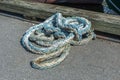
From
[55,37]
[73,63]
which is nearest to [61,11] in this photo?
[55,37]

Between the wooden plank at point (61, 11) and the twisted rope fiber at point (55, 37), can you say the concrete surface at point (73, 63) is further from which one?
the wooden plank at point (61, 11)

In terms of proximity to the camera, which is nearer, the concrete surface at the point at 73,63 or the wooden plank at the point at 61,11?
the concrete surface at the point at 73,63

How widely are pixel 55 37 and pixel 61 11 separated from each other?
71 centimetres

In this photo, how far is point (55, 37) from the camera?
16.0ft

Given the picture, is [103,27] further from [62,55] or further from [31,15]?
[31,15]

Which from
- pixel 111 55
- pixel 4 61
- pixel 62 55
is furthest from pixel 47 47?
pixel 111 55

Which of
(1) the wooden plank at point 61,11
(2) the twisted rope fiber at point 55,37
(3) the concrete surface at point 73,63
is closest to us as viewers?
(3) the concrete surface at point 73,63

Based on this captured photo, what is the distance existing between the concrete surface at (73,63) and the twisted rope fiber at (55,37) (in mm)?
93

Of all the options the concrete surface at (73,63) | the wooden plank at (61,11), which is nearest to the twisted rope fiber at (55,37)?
the concrete surface at (73,63)

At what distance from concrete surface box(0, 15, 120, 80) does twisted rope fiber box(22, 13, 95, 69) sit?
0.09 m

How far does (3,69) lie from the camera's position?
14.3 feet

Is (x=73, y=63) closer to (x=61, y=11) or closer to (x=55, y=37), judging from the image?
(x=55, y=37)

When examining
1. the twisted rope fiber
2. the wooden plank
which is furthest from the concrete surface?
the wooden plank

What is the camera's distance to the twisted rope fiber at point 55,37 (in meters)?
4.46
